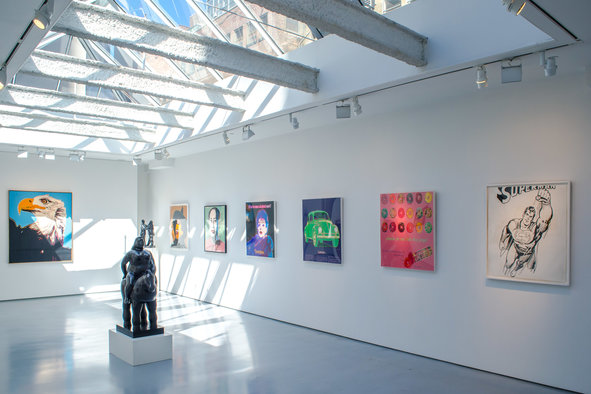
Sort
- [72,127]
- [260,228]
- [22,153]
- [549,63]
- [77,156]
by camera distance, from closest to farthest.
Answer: [549,63] → [72,127] → [260,228] → [22,153] → [77,156]

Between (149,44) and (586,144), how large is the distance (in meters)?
4.82

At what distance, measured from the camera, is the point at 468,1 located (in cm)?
479

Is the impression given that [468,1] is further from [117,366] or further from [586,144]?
[117,366]

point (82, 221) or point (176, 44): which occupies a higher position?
point (176, 44)

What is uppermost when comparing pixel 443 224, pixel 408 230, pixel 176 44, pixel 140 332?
pixel 176 44

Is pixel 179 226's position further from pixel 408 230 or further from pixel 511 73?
pixel 511 73

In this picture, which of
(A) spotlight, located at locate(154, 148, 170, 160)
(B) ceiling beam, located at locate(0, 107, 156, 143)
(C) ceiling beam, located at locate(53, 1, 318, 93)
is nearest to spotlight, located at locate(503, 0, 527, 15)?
(C) ceiling beam, located at locate(53, 1, 318, 93)

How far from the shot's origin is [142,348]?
6379 mm

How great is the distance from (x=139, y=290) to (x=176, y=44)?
11.3 feet

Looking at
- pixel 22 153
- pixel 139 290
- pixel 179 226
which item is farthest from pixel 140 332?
pixel 22 153

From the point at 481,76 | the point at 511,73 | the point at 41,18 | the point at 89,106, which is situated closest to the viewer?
the point at 41,18

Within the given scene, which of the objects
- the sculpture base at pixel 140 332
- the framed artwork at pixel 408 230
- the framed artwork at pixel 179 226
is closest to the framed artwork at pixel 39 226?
the framed artwork at pixel 179 226

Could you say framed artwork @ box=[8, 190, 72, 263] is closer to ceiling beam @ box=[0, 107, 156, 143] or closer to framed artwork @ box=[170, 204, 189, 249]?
framed artwork @ box=[170, 204, 189, 249]

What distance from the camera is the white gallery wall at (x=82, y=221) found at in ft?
37.7
